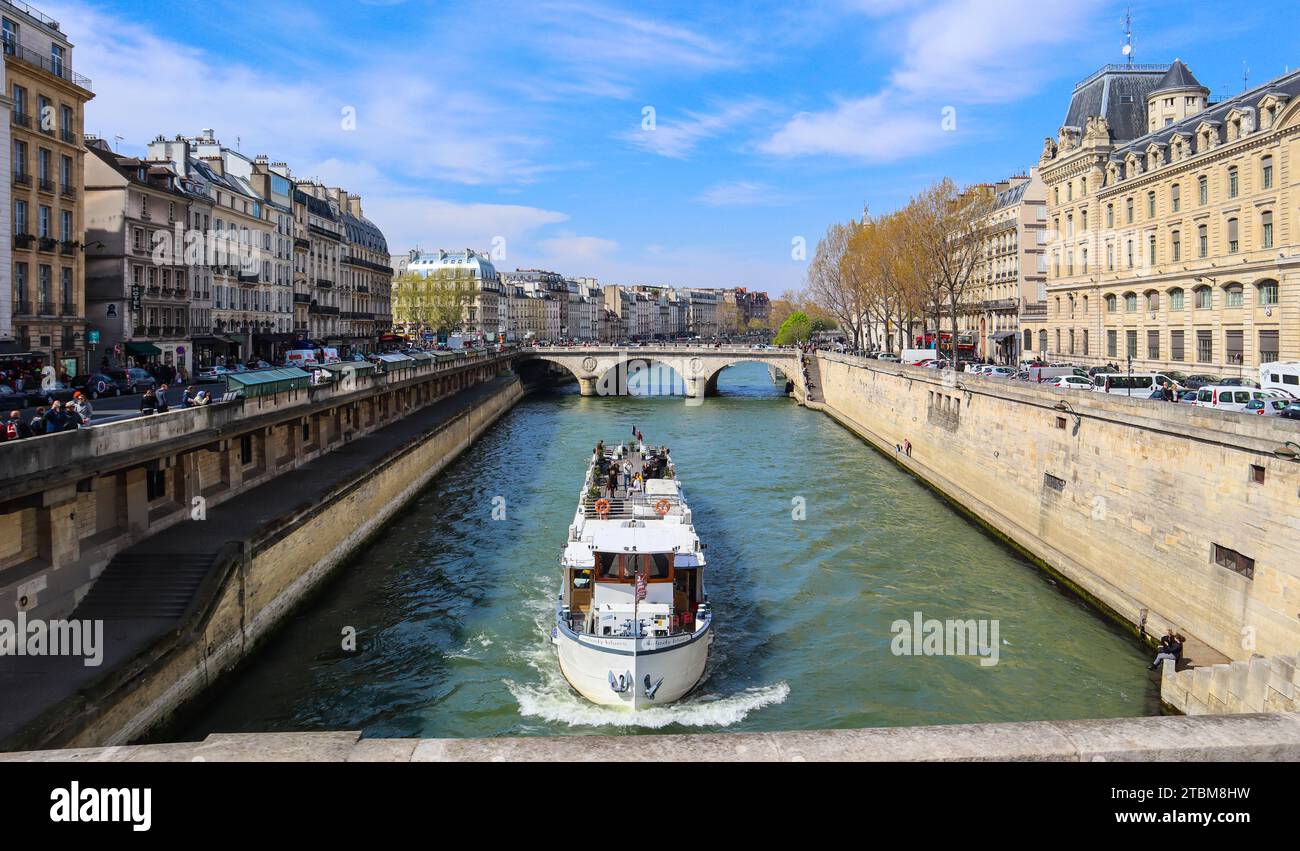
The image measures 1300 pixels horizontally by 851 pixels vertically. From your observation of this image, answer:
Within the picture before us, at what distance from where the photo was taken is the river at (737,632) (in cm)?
1583

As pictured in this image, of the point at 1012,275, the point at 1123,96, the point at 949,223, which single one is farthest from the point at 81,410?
the point at 1012,275

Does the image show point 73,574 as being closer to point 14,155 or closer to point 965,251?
point 14,155

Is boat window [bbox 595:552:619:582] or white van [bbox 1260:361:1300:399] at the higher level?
white van [bbox 1260:361:1300:399]

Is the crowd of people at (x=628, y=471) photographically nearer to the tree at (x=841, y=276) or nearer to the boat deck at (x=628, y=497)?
the boat deck at (x=628, y=497)

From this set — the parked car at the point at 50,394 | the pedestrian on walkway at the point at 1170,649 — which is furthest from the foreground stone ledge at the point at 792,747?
the parked car at the point at 50,394

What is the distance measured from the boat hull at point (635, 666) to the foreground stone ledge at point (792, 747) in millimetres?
10725

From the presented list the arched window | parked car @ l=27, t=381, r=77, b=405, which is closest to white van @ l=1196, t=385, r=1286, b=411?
the arched window

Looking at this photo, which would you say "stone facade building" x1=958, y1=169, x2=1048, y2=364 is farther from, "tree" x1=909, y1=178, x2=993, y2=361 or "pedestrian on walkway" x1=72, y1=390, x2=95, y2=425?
"pedestrian on walkway" x1=72, y1=390, x2=95, y2=425

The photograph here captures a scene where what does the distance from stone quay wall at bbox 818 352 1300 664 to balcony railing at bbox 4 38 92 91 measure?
3506cm

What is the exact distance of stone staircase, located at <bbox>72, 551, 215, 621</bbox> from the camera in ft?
52.0

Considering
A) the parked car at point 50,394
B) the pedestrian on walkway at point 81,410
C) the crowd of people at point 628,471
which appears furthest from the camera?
the parked car at point 50,394

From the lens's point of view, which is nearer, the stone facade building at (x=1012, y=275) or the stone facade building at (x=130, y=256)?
the stone facade building at (x=130, y=256)
